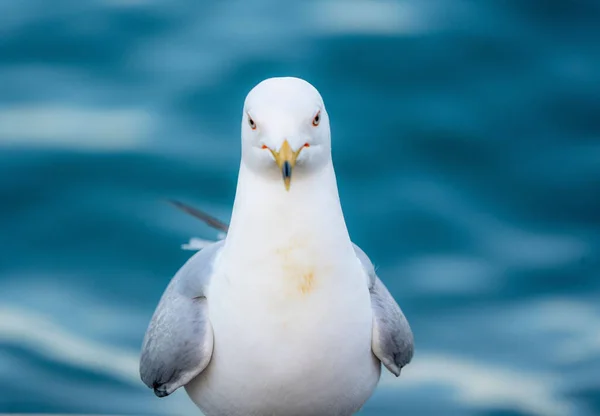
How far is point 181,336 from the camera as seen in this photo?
2406 mm

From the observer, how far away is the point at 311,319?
7.48ft

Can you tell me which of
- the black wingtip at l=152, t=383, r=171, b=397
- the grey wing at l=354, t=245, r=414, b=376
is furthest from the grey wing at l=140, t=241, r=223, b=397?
the grey wing at l=354, t=245, r=414, b=376

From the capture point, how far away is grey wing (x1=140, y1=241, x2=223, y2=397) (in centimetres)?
238

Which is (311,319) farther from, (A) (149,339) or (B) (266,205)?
(A) (149,339)

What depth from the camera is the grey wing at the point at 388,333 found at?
2.43 meters

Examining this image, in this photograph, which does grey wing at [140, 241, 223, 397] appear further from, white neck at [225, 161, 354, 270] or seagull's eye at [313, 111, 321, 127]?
seagull's eye at [313, 111, 321, 127]

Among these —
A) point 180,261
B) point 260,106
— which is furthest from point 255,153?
point 180,261

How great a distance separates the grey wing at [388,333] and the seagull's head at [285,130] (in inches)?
→ 16.8

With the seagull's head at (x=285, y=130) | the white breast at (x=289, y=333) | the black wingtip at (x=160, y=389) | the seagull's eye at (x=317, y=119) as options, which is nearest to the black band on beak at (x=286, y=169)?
the seagull's head at (x=285, y=130)

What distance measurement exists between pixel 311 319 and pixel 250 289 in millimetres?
147

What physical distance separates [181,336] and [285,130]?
0.59m

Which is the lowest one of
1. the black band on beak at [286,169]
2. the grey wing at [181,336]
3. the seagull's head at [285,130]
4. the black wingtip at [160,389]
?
the black wingtip at [160,389]

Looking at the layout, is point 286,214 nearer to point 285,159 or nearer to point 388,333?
point 285,159

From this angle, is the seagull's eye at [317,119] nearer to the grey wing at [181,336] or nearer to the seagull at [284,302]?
the seagull at [284,302]
